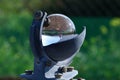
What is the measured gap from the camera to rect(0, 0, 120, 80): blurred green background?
20.0 ft

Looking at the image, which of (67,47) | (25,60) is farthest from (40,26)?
(25,60)

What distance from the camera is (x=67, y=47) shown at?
248 cm

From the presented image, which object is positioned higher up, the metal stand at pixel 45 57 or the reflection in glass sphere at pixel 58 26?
the reflection in glass sphere at pixel 58 26

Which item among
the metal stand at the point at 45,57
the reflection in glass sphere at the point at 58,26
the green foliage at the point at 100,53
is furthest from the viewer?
Result: the green foliage at the point at 100,53

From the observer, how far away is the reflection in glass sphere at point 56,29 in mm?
2503

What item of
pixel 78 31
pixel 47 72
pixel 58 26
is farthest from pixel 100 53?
pixel 47 72

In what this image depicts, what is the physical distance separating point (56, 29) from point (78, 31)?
481cm

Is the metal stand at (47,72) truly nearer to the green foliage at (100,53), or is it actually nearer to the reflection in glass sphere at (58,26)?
the reflection in glass sphere at (58,26)

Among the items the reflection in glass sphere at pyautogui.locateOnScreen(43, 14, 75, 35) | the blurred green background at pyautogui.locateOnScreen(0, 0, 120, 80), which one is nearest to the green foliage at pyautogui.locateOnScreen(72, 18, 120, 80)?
the blurred green background at pyautogui.locateOnScreen(0, 0, 120, 80)

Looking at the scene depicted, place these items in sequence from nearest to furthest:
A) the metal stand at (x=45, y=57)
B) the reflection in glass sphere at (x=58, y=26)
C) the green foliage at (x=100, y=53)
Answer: the metal stand at (x=45, y=57)
the reflection in glass sphere at (x=58, y=26)
the green foliage at (x=100, y=53)

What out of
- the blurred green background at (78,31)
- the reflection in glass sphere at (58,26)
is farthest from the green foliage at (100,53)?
the reflection in glass sphere at (58,26)

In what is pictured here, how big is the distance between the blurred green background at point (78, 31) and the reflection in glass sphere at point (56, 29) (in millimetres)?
2894

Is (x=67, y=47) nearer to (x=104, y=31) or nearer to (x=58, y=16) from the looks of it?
(x=58, y=16)

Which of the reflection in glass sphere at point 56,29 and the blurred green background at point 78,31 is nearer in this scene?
the reflection in glass sphere at point 56,29
